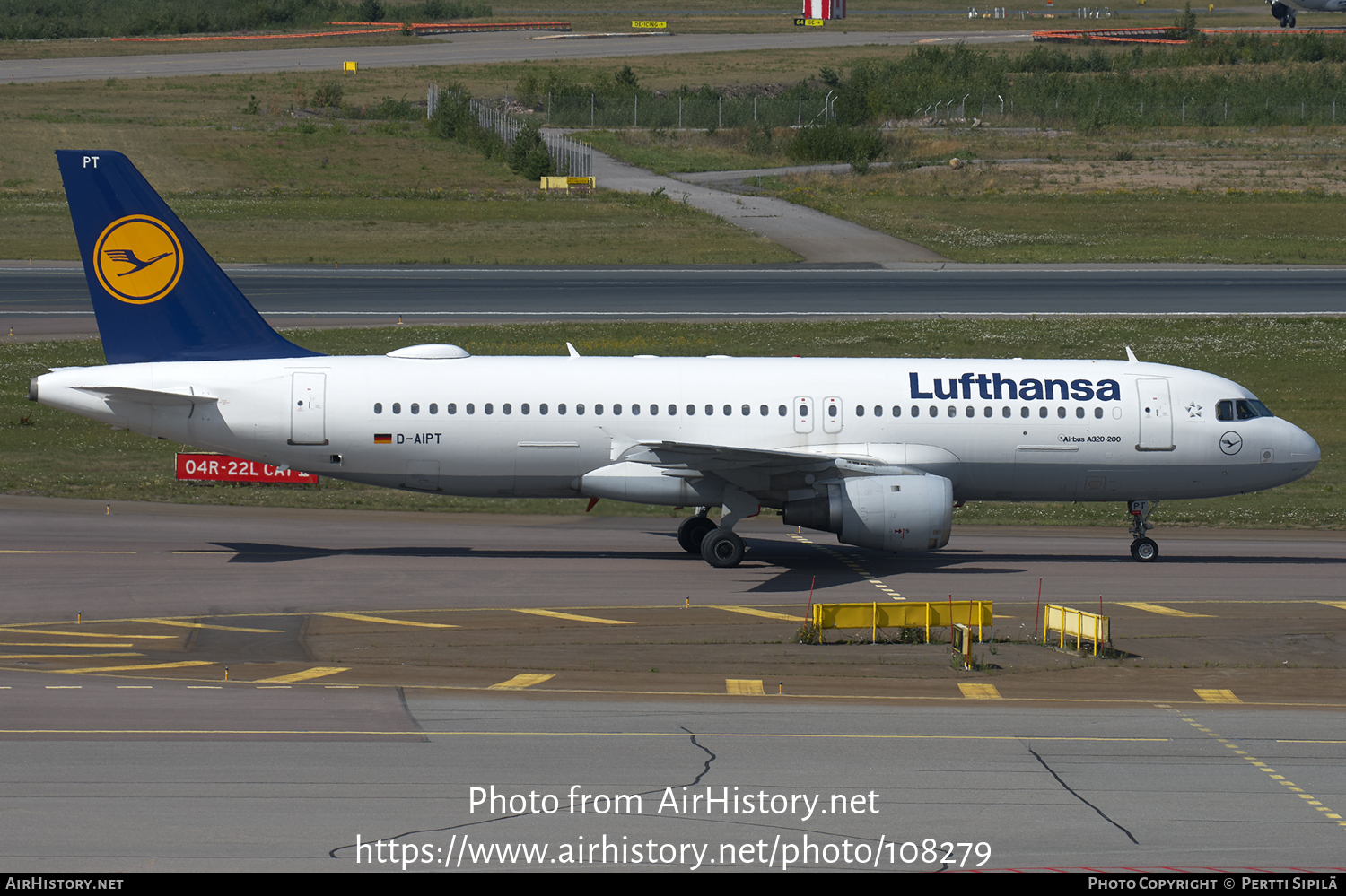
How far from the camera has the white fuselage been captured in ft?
105

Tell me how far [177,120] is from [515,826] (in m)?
109

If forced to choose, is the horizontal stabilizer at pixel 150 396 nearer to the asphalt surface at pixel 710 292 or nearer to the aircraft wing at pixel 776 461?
the aircraft wing at pixel 776 461

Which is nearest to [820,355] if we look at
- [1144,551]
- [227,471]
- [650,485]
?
[1144,551]

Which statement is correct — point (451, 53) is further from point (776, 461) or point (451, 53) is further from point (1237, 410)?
point (776, 461)

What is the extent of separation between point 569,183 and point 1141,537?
2676 inches

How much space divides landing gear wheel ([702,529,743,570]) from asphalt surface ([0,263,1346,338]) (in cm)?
3046

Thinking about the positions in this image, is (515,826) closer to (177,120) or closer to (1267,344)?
(1267,344)

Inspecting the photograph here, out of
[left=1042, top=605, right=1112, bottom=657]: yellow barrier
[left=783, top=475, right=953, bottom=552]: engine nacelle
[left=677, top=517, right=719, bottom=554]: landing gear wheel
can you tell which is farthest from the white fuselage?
[left=1042, top=605, right=1112, bottom=657]: yellow barrier

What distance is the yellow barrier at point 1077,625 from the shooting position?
25.1 metres

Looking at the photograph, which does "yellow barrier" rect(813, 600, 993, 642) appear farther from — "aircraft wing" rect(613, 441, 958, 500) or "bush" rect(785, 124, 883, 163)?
"bush" rect(785, 124, 883, 163)

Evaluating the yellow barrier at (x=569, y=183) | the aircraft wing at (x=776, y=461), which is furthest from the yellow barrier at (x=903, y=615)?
the yellow barrier at (x=569, y=183)

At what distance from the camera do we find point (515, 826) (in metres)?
16.0
